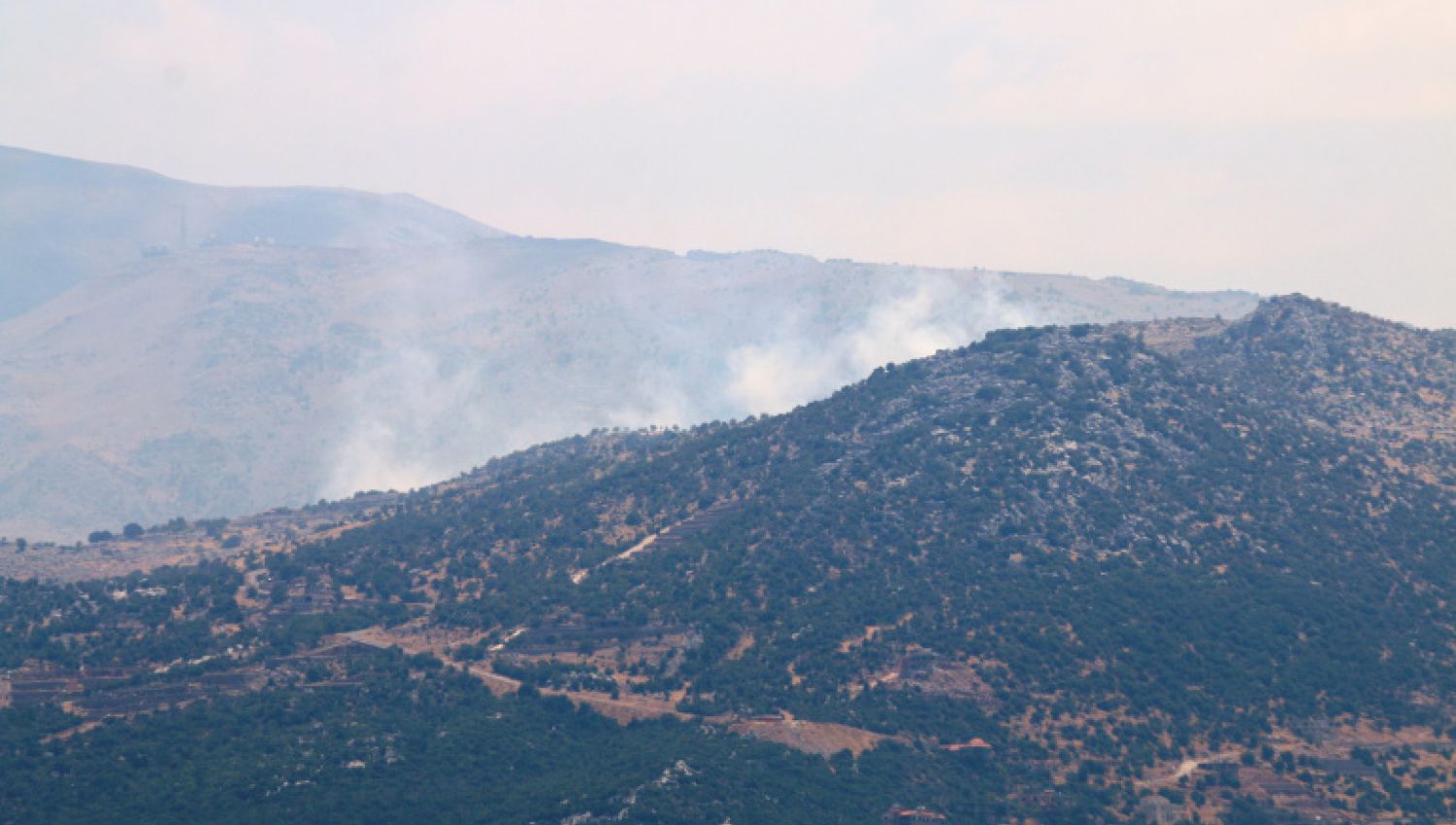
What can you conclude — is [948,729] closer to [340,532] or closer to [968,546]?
[968,546]

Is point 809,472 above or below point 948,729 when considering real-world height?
above

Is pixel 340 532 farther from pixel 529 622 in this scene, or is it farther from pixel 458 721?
pixel 458 721

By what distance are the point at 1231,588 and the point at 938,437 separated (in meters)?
36.2

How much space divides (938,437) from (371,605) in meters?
62.3

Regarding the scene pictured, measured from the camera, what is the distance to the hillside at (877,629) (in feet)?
427

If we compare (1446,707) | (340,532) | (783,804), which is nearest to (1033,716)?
(783,804)

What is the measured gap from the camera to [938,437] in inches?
6993

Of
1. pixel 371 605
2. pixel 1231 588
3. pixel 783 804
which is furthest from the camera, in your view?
pixel 371 605

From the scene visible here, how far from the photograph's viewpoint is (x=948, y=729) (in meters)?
138

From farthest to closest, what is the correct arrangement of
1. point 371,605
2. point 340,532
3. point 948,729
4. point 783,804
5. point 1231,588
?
1. point 340,532
2. point 371,605
3. point 1231,588
4. point 948,729
5. point 783,804

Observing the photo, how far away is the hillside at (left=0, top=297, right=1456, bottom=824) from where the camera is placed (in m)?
130

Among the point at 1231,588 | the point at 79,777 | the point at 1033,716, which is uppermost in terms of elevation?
the point at 1231,588

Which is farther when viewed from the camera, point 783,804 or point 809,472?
point 809,472

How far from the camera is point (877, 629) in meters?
151
